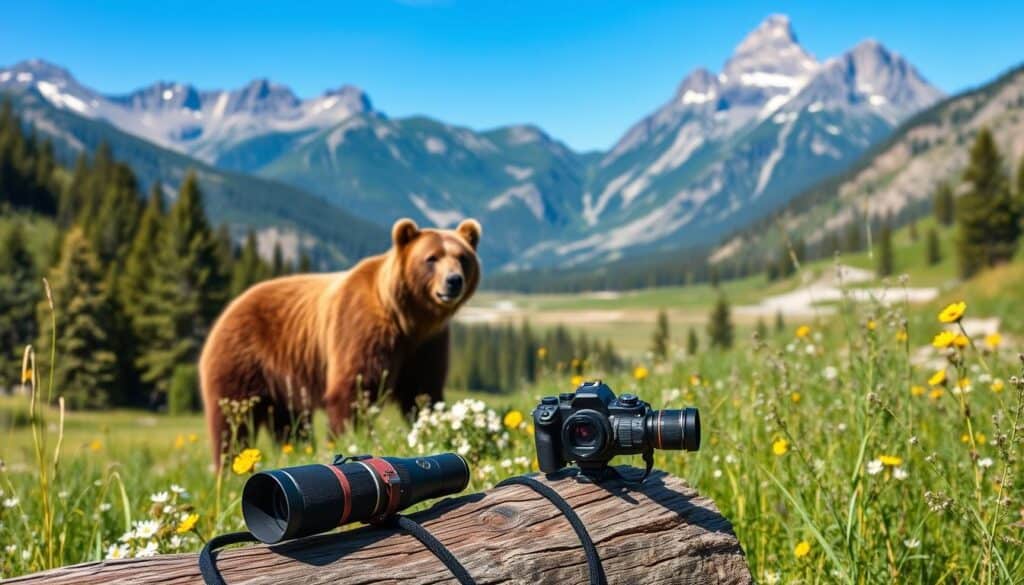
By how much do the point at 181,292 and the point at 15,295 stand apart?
49.5 feet

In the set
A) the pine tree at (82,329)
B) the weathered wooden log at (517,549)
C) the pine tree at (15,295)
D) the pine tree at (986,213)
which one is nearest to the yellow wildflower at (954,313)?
the weathered wooden log at (517,549)

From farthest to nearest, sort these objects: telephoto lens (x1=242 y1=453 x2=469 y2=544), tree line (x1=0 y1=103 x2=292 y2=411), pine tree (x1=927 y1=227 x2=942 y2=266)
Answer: pine tree (x1=927 y1=227 x2=942 y2=266)
tree line (x1=0 y1=103 x2=292 y2=411)
telephoto lens (x1=242 y1=453 x2=469 y2=544)

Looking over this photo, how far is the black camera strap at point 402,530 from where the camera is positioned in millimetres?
2125

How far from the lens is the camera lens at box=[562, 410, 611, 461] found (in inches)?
112

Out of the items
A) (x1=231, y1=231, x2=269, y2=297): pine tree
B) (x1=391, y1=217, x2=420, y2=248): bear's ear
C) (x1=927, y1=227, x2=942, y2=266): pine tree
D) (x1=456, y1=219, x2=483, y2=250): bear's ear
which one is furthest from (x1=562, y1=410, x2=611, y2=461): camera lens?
(x1=927, y1=227, x2=942, y2=266): pine tree

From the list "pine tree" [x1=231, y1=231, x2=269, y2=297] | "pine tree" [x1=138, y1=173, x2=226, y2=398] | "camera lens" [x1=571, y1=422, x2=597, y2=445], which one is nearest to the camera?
"camera lens" [x1=571, y1=422, x2=597, y2=445]

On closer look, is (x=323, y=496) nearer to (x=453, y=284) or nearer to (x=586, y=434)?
(x=586, y=434)

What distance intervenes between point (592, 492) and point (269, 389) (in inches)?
258

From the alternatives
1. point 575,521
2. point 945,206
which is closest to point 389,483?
point 575,521

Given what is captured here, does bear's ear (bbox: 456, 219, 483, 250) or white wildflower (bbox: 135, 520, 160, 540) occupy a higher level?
bear's ear (bbox: 456, 219, 483, 250)

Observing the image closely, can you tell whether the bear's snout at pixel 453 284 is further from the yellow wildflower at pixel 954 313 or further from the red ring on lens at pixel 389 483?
the red ring on lens at pixel 389 483

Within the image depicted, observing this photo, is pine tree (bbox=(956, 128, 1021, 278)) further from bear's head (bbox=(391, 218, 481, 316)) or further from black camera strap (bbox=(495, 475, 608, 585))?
black camera strap (bbox=(495, 475, 608, 585))

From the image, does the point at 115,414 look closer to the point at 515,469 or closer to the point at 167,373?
the point at 167,373

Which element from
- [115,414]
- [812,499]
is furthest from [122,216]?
[812,499]
